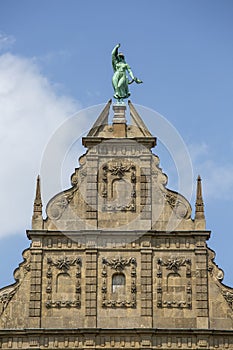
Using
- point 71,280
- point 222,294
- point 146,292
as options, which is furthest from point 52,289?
point 222,294

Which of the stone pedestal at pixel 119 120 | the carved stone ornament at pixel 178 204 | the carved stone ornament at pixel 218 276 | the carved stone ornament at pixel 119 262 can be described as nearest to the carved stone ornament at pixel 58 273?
the carved stone ornament at pixel 119 262

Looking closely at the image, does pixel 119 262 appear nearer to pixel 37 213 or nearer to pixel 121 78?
pixel 37 213

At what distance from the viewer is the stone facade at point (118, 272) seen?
3503 centimetres

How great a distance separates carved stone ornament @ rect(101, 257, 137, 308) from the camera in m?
35.4

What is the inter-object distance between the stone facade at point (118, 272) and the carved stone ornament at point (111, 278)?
30mm

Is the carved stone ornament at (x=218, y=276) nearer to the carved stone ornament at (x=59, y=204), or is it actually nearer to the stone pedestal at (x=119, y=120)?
the carved stone ornament at (x=59, y=204)

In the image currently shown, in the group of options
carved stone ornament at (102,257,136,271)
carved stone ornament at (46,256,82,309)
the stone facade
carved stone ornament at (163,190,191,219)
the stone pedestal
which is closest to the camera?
the stone facade

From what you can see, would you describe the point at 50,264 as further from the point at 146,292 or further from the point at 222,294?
the point at 222,294

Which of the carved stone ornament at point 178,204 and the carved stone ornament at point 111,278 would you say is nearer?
the carved stone ornament at point 111,278

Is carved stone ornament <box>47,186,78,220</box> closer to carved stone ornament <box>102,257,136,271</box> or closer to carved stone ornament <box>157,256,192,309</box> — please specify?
carved stone ornament <box>102,257,136,271</box>

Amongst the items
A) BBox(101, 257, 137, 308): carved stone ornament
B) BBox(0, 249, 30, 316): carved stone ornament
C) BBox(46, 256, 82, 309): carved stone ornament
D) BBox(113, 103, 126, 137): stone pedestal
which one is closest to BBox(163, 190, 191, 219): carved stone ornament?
BBox(101, 257, 137, 308): carved stone ornament

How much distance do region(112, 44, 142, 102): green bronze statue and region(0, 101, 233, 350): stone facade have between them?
81.4 inches

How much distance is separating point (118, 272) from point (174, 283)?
172 centimetres

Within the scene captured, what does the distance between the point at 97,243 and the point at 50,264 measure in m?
1.57
